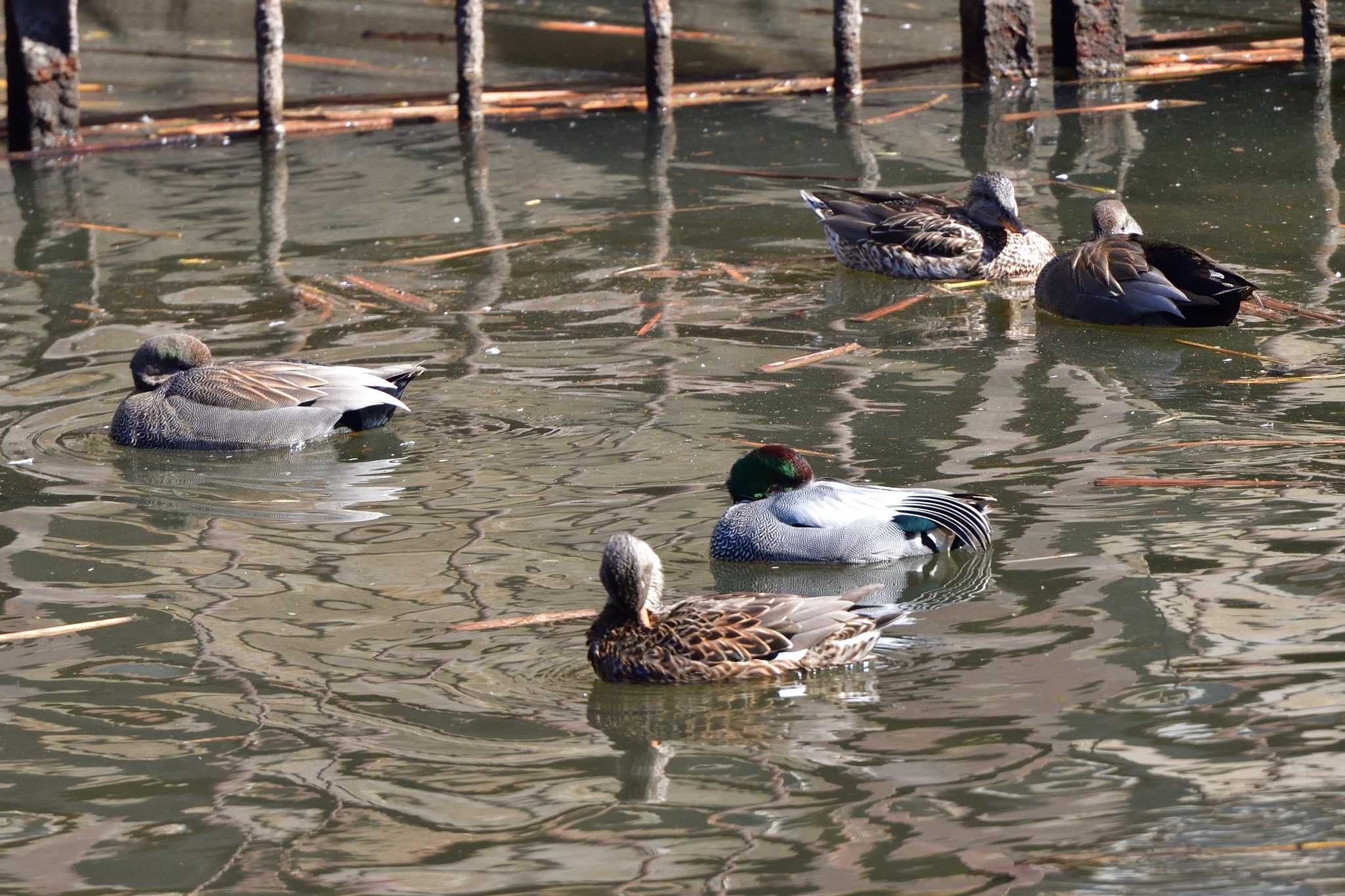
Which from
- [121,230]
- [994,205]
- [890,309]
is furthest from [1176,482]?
[121,230]

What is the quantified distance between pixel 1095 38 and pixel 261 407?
10743mm

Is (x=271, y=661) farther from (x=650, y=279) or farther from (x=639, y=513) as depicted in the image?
(x=650, y=279)

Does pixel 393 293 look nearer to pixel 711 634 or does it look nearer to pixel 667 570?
pixel 667 570

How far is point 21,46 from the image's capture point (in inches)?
616

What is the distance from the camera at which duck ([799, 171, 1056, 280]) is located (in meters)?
11.5

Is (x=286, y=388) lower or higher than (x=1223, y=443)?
higher

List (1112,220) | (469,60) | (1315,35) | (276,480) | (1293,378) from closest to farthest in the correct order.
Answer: (276,480) < (1293,378) < (1112,220) < (469,60) < (1315,35)

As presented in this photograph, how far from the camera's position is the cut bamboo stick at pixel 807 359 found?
31.4 ft

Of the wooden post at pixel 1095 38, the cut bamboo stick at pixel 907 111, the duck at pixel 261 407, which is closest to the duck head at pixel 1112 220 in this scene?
the duck at pixel 261 407

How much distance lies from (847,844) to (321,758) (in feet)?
5.21

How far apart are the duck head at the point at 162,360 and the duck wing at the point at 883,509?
3.84 m

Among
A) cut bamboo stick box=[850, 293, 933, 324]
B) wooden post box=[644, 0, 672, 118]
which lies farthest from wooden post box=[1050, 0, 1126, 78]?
cut bamboo stick box=[850, 293, 933, 324]

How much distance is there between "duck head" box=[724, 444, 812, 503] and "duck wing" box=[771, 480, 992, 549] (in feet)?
0.29

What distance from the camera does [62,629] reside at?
6.62m
